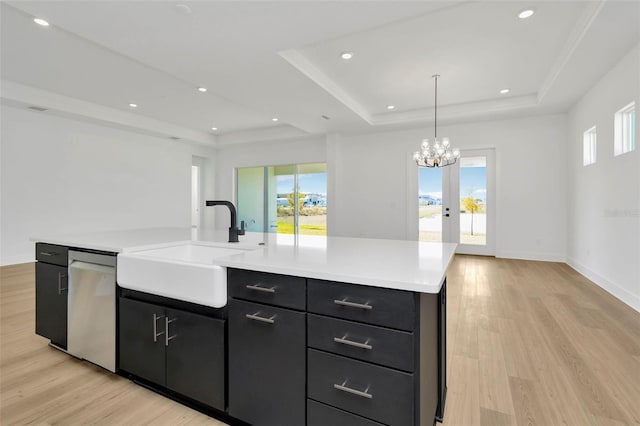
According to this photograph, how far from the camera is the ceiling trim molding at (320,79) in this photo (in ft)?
11.6

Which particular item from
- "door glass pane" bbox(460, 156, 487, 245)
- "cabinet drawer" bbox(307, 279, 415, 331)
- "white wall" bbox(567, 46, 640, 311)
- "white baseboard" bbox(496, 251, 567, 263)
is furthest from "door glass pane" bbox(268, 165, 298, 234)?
"cabinet drawer" bbox(307, 279, 415, 331)

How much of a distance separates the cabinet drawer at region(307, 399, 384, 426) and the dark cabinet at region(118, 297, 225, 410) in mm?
480

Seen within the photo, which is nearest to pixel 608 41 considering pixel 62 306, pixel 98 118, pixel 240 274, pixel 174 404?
pixel 240 274

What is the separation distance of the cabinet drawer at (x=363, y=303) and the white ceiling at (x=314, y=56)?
236cm

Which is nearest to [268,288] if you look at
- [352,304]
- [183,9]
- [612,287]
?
[352,304]

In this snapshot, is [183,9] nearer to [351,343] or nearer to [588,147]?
[351,343]

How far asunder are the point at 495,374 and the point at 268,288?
1.67 m

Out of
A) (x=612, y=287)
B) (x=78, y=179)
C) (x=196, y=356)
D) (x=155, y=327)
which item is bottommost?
(x=612, y=287)

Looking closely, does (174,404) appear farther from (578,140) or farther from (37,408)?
(578,140)

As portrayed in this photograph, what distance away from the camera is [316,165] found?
7.87 meters

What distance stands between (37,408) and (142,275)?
3.01 feet

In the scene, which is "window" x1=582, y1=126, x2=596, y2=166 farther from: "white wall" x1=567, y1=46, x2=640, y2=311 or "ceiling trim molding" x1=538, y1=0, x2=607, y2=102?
"ceiling trim molding" x1=538, y1=0, x2=607, y2=102

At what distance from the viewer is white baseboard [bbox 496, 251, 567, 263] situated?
18.3ft

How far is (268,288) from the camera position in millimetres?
1330
